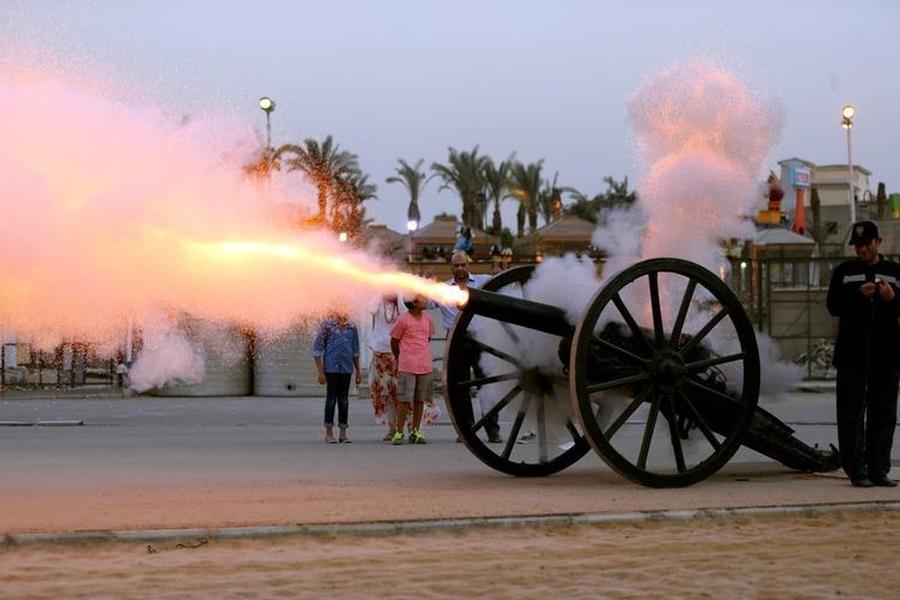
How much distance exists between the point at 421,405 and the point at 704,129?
453cm

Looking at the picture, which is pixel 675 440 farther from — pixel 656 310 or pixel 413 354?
pixel 413 354

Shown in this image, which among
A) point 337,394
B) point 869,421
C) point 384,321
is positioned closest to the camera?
point 869,421

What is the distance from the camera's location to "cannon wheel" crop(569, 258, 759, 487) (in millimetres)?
9188

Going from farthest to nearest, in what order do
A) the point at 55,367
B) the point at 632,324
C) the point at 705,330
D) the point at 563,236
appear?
1. the point at 563,236
2. the point at 55,367
3. the point at 705,330
4. the point at 632,324

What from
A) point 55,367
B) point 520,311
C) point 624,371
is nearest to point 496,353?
point 520,311

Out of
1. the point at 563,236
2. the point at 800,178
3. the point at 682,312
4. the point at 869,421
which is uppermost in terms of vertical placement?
the point at 800,178

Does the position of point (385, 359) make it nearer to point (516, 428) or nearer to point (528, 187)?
point (516, 428)

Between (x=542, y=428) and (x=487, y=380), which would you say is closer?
(x=487, y=380)

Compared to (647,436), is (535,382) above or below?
above

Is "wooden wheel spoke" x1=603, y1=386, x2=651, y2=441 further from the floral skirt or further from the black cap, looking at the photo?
the floral skirt

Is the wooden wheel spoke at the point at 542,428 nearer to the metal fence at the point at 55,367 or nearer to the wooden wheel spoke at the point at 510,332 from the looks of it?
the wooden wheel spoke at the point at 510,332

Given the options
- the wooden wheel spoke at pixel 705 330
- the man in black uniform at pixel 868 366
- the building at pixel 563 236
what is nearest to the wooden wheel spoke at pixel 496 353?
the wooden wheel spoke at pixel 705 330

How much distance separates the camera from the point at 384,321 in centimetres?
1422

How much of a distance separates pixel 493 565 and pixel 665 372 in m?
3.53
